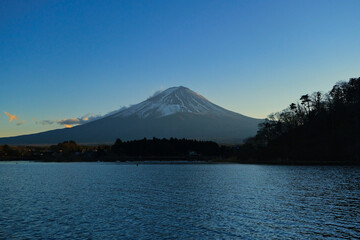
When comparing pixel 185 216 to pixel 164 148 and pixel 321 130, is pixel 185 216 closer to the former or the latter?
pixel 321 130

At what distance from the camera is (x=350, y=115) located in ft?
260

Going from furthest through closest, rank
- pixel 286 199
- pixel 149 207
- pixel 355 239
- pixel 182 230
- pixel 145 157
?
pixel 145 157 → pixel 286 199 → pixel 149 207 → pixel 182 230 → pixel 355 239

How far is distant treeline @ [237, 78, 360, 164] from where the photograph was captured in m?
78.1

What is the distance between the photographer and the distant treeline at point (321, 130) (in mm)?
78062

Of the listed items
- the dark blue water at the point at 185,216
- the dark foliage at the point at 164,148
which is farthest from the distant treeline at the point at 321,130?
the dark foliage at the point at 164,148

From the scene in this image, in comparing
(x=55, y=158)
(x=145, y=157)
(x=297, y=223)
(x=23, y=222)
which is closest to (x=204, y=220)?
(x=297, y=223)

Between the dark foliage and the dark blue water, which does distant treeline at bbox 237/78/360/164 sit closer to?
the dark blue water

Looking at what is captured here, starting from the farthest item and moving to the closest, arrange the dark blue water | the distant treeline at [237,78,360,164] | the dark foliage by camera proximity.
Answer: the dark foliage < the distant treeline at [237,78,360,164] < the dark blue water

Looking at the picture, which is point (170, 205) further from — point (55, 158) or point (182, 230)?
point (55, 158)

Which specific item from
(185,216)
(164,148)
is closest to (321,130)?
(185,216)

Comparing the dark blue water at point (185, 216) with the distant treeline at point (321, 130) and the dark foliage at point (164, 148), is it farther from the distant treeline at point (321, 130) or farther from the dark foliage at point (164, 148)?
the dark foliage at point (164, 148)

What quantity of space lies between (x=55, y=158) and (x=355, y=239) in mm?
192146

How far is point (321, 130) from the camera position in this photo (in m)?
85.1

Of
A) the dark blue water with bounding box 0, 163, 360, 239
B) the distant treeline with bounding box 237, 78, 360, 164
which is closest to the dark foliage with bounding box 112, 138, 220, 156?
the distant treeline with bounding box 237, 78, 360, 164
